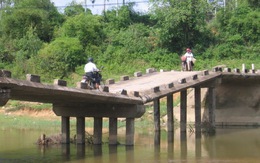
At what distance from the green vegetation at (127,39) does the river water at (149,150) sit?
797 inches

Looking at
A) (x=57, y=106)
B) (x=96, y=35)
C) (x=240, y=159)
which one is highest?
(x=96, y=35)

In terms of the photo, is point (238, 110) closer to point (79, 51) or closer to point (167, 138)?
point (167, 138)

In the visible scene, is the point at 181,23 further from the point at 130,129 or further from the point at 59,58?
the point at 130,129

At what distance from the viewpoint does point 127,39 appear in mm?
54562

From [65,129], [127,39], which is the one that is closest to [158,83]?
[65,129]

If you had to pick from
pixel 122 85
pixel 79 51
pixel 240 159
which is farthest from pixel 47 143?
pixel 79 51

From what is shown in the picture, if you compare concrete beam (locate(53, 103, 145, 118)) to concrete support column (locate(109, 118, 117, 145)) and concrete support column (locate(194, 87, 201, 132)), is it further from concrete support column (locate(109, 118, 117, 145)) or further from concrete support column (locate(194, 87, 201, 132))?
concrete support column (locate(194, 87, 201, 132))

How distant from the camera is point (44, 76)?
48.8 m

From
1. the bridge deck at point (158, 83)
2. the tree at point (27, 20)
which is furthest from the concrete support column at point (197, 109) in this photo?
the tree at point (27, 20)

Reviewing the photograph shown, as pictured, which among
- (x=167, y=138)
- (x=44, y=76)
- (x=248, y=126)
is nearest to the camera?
(x=167, y=138)

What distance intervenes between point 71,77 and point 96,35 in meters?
7.56

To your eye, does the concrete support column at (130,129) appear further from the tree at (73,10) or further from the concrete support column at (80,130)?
the tree at (73,10)

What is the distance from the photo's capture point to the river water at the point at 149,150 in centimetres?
2003

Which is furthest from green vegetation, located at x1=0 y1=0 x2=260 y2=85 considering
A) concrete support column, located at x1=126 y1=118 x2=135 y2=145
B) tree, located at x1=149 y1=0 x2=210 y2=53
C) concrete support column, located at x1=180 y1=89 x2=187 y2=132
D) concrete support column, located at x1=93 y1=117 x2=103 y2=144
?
concrete support column, located at x1=126 y1=118 x2=135 y2=145
